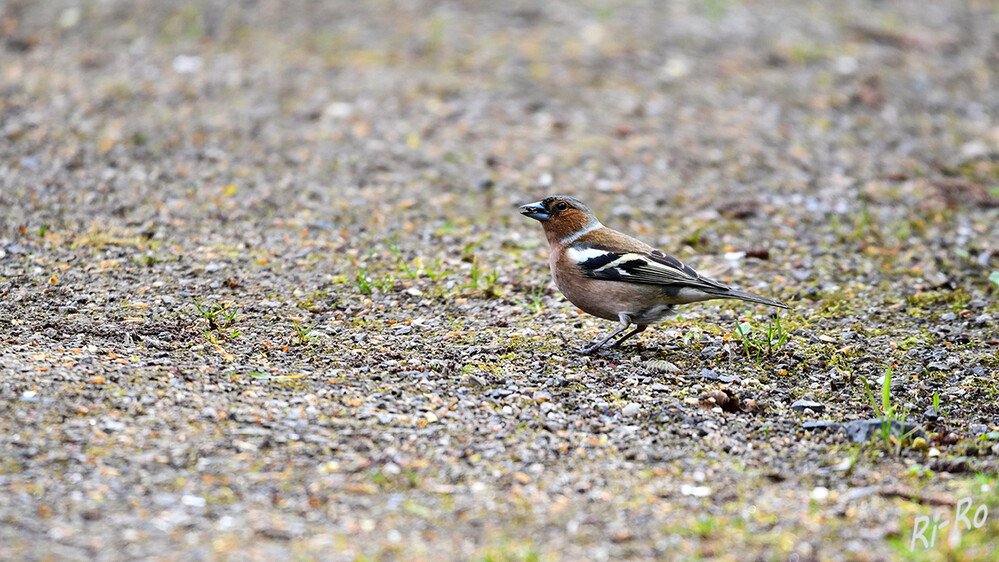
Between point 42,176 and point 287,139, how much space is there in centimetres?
199

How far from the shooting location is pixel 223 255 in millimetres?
6613

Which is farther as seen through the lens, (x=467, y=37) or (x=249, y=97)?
(x=467, y=37)

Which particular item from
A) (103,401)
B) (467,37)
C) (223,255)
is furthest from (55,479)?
(467,37)

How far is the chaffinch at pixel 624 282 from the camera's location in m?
5.54

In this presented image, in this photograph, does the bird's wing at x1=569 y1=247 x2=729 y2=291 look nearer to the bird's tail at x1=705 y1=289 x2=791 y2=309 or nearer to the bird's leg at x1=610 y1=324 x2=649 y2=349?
the bird's tail at x1=705 y1=289 x2=791 y2=309

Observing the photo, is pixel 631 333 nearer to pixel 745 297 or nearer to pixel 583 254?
pixel 583 254

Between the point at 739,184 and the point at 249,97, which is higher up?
the point at 249,97

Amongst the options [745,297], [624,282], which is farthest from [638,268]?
[745,297]

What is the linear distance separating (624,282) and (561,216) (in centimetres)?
73

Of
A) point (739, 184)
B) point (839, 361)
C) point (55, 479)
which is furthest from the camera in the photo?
point (739, 184)

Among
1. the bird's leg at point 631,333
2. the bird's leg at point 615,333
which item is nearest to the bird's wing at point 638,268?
the bird's leg at point 615,333

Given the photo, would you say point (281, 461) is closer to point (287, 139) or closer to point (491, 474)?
point (491, 474)

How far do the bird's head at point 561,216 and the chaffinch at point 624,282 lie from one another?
3.4 inches

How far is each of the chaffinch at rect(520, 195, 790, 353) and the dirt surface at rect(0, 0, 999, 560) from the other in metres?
0.24
